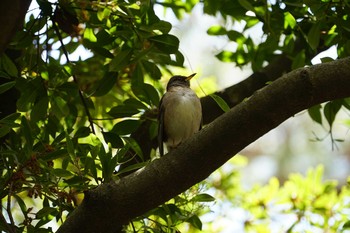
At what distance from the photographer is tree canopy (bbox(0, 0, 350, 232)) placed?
2.86 m

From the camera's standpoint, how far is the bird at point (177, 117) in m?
4.53

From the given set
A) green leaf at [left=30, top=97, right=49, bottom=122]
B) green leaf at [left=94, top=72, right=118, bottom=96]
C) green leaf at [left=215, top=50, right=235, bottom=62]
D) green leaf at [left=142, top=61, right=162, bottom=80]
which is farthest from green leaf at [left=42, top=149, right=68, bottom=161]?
green leaf at [left=215, top=50, right=235, bottom=62]

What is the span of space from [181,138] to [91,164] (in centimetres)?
151

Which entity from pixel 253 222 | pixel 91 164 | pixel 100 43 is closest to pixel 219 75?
pixel 253 222

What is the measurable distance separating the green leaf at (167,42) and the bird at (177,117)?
2.35ft

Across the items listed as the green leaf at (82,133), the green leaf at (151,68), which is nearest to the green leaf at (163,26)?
the green leaf at (151,68)

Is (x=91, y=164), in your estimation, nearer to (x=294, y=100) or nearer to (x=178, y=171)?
(x=178, y=171)

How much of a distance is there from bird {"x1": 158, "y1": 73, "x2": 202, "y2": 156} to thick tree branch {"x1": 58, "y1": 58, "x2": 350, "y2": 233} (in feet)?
4.73

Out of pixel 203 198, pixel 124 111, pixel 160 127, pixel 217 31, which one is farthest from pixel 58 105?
pixel 217 31

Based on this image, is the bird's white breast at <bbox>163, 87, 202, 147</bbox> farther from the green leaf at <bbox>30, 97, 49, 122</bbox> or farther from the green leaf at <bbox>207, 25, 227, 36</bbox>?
the green leaf at <bbox>30, 97, 49, 122</bbox>

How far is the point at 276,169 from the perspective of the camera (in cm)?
1117

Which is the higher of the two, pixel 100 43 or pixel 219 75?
pixel 100 43

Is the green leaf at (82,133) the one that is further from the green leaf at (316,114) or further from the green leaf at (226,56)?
the green leaf at (316,114)

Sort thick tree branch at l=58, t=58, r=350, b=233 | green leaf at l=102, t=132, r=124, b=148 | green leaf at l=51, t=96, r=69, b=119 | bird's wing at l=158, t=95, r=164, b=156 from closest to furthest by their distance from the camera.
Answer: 1. thick tree branch at l=58, t=58, r=350, b=233
2. green leaf at l=102, t=132, r=124, b=148
3. green leaf at l=51, t=96, r=69, b=119
4. bird's wing at l=158, t=95, r=164, b=156
